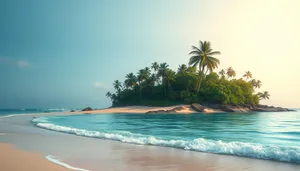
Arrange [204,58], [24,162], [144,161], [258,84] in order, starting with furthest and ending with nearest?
[258,84] < [204,58] < [144,161] < [24,162]

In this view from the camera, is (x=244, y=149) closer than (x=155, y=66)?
Yes

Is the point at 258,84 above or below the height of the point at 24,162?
above

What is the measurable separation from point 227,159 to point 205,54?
65.2 meters

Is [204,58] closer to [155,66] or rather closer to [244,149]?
[155,66]

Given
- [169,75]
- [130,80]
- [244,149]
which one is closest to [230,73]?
[169,75]

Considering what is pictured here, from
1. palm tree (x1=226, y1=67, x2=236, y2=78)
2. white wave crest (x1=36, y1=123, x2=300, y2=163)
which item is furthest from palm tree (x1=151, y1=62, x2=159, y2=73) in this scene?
white wave crest (x1=36, y1=123, x2=300, y2=163)

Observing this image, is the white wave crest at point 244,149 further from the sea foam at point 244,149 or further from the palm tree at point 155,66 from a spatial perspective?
the palm tree at point 155,66

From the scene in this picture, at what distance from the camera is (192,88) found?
78.6 metres

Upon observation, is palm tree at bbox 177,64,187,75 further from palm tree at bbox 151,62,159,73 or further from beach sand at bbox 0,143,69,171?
beach sand at bbox 0,143,69,171

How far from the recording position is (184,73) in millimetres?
84188

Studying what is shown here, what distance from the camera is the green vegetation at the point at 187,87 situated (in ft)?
236

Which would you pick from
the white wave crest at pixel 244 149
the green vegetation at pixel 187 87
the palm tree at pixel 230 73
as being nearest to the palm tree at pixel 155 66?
the green vegetation at pixel 187 87

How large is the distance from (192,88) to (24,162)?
71912 millimetres

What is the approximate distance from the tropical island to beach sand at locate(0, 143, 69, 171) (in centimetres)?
5741
